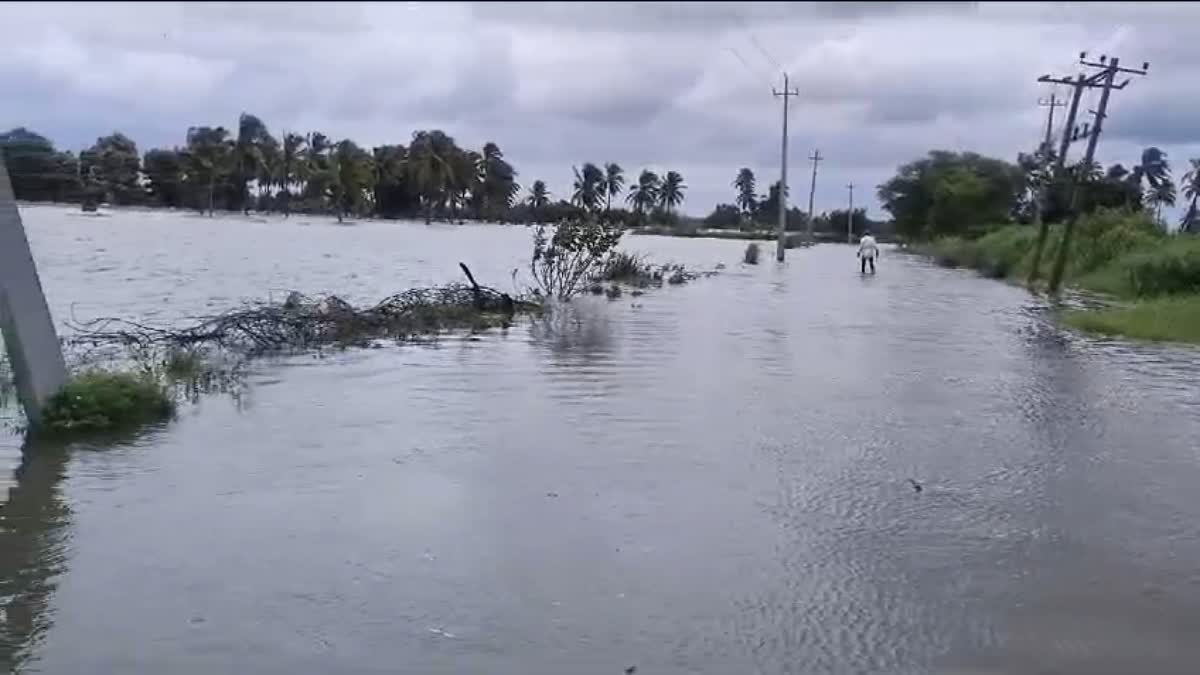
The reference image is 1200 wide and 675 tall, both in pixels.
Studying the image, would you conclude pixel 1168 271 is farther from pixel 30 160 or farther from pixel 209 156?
pixel 209 156

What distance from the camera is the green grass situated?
23062mm

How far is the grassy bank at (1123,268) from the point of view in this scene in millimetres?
24609

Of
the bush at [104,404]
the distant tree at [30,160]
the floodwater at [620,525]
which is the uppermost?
the distant tree at [30,160]

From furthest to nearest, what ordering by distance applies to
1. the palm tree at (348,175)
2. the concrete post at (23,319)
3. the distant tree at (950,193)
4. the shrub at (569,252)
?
the palm tree at (348,175), the distant tree at (950,193), the shrub at (569,252), the concrete post at (23,319)

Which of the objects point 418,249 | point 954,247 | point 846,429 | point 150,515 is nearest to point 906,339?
point 846,429

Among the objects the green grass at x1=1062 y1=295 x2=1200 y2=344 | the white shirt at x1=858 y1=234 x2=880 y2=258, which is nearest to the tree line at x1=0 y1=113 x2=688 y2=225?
the white shirt at x1=858 y1=234 x2=880 y2=258

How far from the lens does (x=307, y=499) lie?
884 cm

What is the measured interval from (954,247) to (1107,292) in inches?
1242

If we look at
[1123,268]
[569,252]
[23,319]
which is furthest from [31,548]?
[1123,268]

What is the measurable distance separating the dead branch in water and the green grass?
11.2 meters

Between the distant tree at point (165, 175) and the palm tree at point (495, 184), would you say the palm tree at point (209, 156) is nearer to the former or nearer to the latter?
the distant tree at point (165, 175)

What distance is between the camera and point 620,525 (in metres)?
8.28

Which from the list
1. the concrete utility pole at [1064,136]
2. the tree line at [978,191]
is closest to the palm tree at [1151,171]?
the tree line at [978,191]

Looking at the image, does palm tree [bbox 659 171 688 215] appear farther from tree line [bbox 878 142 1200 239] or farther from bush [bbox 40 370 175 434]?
bush [bbox 40 370 175 434]
